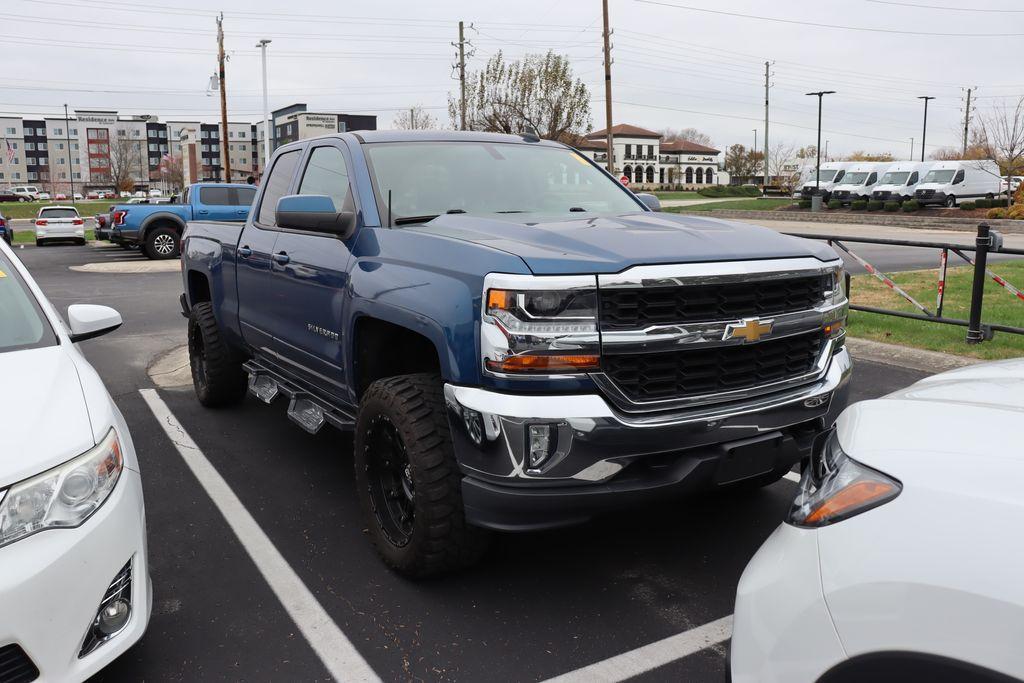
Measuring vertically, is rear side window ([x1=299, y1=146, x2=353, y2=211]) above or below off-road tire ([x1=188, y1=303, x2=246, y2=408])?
above

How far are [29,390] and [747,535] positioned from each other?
3128 mm

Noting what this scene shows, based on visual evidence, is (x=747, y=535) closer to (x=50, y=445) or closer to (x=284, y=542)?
(x=284, y=542)

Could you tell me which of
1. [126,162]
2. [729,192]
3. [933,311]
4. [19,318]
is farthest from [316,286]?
[126,162]

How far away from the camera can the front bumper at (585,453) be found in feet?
9.53

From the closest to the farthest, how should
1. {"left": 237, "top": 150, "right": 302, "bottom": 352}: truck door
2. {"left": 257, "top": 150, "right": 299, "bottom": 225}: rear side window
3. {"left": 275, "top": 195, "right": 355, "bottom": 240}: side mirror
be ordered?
{"left": 275, "top": 195, "right": 355, "bottom": 240}: side mirror, {"left": 237, "top": 150, "right": 302, "bottom": 352}: truck door, {"left": 257, "top": 150, "right": 299, "bottom": 225}: rear side window

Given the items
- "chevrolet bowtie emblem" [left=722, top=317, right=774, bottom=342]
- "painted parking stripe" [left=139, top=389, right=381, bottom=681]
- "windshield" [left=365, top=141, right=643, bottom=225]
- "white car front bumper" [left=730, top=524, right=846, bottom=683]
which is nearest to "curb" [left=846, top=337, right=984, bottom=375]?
"windshield" [left=365, top=141, right=643, bottom=225]

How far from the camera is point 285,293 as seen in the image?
15.3ft

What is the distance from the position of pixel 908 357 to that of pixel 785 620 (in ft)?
22.3

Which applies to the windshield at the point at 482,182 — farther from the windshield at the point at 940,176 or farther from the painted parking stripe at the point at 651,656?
the windshield at the point at 940,176

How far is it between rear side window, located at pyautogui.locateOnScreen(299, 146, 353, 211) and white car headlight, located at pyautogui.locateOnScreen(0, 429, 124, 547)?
1.94m

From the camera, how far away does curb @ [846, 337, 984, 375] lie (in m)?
7.51

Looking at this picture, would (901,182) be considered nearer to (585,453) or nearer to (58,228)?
(58,228)

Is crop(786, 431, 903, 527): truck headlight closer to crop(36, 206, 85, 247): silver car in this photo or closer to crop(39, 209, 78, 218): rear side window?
crop(36, 206, 85, 247): silver car

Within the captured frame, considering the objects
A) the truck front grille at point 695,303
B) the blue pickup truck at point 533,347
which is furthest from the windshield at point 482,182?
the truck front grille at point 695,303
